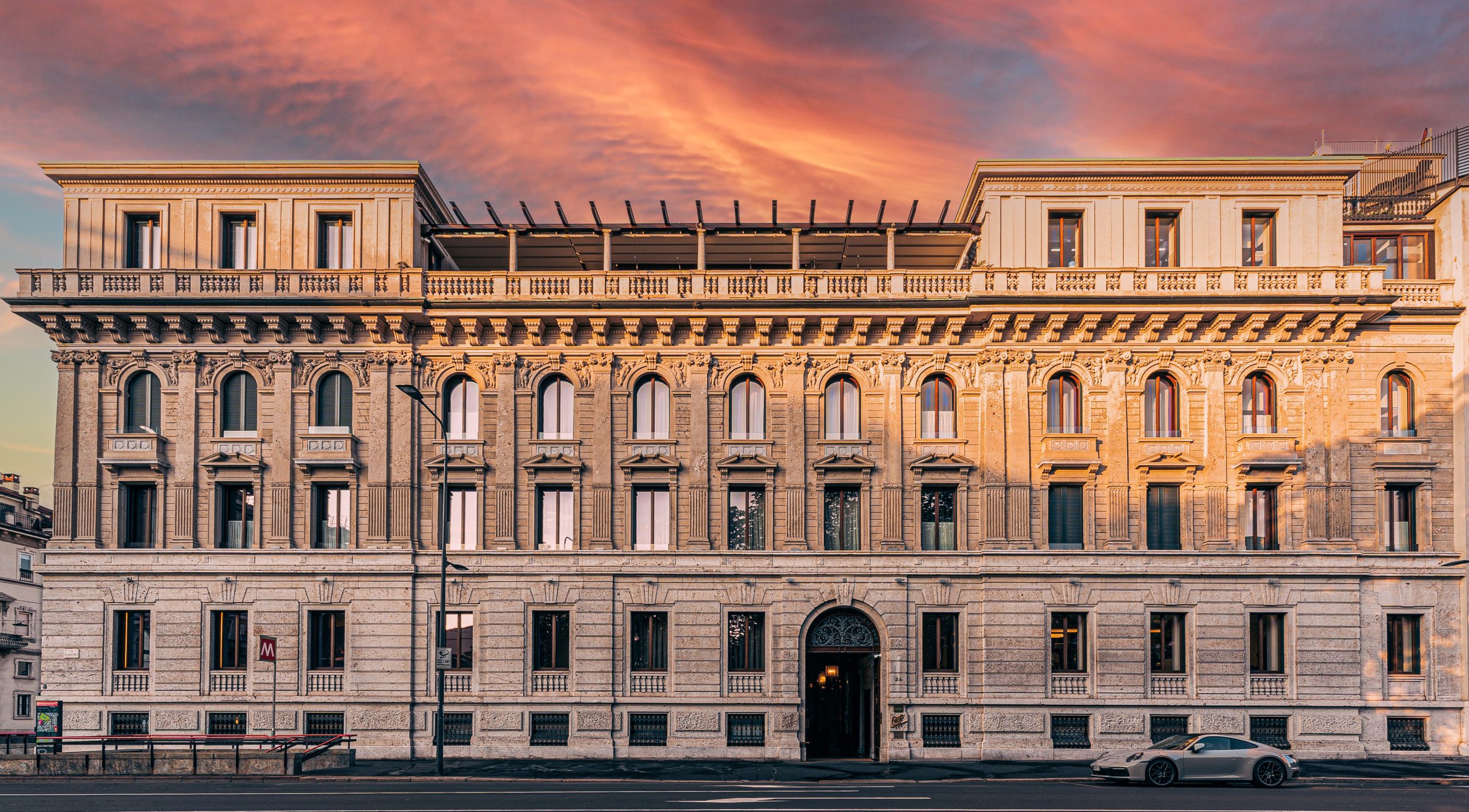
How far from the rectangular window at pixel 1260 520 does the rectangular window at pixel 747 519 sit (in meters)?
16.2

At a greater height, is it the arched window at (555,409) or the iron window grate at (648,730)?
the arched window at (555,409)

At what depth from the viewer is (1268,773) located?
27.2m

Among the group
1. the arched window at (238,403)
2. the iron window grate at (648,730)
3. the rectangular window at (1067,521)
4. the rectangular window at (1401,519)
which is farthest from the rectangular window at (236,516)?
the rectangular window at (1401,519)

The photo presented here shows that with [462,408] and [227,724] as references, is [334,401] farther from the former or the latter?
[227,724]

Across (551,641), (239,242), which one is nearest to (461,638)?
(551,641)

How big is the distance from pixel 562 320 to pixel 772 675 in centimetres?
1393

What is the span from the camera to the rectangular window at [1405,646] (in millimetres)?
35031

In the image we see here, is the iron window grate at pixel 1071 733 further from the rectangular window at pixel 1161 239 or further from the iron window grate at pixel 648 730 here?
the rectangular window at pixel 1161 239

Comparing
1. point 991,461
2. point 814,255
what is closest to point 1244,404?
point 991,461

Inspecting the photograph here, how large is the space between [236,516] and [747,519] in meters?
17.4

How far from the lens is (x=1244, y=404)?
35.7 metres

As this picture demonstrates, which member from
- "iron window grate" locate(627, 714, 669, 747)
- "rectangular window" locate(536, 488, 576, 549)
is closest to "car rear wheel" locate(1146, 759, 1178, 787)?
"iron window grate" locate(627, 714, 669, 747)

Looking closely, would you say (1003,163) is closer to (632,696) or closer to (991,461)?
(991,461)

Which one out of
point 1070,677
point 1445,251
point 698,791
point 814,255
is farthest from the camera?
point 814,255
